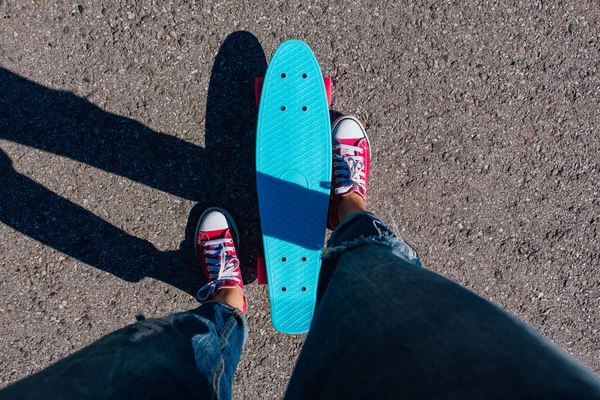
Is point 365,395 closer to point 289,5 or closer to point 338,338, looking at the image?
point 338,338

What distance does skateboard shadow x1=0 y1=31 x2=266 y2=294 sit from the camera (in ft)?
4.48

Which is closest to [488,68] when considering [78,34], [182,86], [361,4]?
[361,4]

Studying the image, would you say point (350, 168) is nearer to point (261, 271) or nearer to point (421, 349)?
point (261, 271)

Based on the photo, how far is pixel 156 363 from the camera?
86cm

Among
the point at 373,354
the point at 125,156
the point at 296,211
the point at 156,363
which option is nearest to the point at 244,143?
the point at 296,211

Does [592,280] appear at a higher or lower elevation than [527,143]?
lower

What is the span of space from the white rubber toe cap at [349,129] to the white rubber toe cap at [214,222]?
20.2 inches

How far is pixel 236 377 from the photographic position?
1480 millimetres

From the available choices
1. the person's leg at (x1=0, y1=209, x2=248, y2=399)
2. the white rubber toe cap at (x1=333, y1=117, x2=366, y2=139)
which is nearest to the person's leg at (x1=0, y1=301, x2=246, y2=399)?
the person's leg at (x1=0, y1=209, x2=248, y2=399)

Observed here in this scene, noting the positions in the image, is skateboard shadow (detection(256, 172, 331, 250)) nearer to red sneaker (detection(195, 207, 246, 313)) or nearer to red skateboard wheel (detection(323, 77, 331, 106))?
red sneaker (detection(195, 207, 246, 313))

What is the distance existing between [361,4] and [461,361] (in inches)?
47.1

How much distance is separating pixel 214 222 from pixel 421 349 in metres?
0.91

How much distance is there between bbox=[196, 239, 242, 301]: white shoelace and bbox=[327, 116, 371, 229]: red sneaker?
16.7 inches

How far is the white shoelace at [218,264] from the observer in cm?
139
